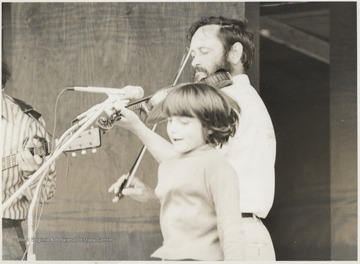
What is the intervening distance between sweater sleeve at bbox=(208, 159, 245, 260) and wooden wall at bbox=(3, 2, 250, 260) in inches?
10.6

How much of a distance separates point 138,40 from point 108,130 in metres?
0.33

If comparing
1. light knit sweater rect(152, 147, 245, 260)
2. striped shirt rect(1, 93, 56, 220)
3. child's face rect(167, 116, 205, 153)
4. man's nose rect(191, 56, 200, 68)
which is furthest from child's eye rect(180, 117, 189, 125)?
striped shirt rect(1, 93, 56, 220)

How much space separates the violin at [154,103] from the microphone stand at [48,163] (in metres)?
0.04

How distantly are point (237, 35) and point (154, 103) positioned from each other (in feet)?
1.18

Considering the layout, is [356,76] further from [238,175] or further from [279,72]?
[238,175]

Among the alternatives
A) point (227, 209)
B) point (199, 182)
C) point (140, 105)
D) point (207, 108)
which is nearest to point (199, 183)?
point (199, 182)

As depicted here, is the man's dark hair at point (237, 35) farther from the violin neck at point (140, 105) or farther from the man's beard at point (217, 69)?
the violin neck at point (140, 105)

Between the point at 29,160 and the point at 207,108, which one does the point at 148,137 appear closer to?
the point at 207,108

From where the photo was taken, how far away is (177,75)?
283 cm

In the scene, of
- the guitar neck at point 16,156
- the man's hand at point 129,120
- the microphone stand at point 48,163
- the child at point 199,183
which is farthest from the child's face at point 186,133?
the guitar neck at point 16,156

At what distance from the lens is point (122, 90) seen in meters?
2.83

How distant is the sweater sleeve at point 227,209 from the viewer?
2.64 meters

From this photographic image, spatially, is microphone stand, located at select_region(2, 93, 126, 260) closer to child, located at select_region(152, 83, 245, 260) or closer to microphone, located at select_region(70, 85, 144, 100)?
microphone, located at select_region(70, 85, 144, 100)

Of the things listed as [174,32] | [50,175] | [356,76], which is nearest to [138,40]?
[174,32]
